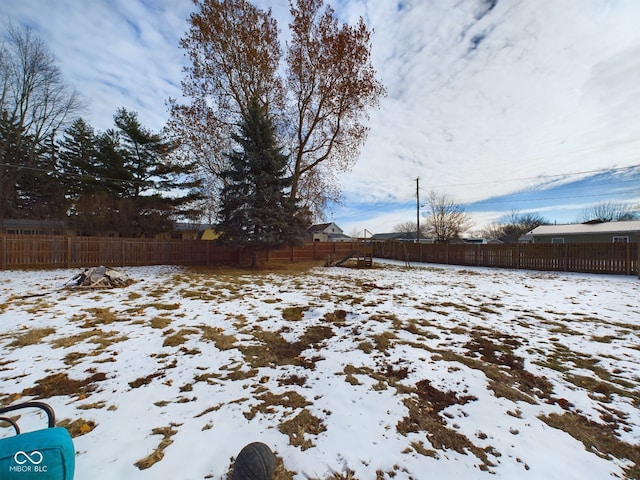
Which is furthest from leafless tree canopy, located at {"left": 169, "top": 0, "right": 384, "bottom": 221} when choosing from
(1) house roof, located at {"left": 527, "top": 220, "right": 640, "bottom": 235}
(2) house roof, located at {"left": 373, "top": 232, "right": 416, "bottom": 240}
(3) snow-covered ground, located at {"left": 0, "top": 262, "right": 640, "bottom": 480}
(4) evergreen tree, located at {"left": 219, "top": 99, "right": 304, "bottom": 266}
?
(2) house roof, located at {"left": 373, "top": 232, "right": 416, "bottom": 240}

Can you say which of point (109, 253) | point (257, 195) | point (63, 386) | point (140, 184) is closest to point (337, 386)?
point (63, 386)

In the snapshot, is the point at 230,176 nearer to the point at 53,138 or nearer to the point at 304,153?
the point at 304,153

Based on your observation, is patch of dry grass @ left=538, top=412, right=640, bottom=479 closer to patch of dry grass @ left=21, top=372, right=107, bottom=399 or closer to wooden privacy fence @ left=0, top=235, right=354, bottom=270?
patch of dry grass @ left=21, top=372, right=107, bottom=399

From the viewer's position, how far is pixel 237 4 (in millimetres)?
13648

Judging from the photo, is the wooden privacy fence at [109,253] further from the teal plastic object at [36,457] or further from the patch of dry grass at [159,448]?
the teal plastic object at [36,457]

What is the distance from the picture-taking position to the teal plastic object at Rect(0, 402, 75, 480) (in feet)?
3.49

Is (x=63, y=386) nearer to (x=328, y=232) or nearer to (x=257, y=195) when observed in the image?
(x=257, y=195)

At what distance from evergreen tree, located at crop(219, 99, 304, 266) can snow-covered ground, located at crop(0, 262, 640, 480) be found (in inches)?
269

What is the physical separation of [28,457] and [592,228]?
31.6 meters

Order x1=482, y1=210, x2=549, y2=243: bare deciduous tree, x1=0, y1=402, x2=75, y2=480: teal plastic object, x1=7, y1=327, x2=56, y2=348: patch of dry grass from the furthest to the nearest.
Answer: x1=482, y1=210, x2=549, y2=243: bare deciduous tree, x1=7, y1=327, x2=56, y2=348: patch of dry grass, x1=0, y1=402, x2=75, y2=480: teal plastic object

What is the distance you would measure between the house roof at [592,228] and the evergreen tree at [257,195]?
23.8 metres


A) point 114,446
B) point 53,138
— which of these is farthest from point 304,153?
point 53,138

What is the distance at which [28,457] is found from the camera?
109cm

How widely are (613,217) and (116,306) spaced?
51.2 meters
